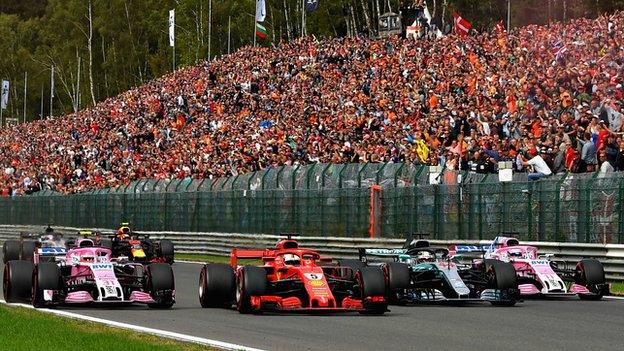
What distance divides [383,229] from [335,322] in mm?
15564

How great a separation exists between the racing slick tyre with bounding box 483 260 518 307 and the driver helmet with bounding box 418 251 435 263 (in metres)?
1.02

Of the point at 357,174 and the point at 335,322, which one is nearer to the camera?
the point at 335,322

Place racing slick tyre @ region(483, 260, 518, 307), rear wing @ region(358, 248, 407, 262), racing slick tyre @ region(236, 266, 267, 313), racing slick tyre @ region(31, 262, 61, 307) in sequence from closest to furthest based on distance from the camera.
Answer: racing slick tyre @ region(236, 266, 267, 313) → racing slick tyre @ region(31, 262, 61, 307) → racing slick tyre @ region(483, 260, 518, 307) → rear wing @ region(358, 248, 407, 262)

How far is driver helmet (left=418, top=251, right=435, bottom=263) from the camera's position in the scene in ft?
66.2

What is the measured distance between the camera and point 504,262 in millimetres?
19562

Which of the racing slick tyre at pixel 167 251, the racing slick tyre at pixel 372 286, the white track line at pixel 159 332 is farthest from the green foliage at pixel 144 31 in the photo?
the white track line at pixel 159 332

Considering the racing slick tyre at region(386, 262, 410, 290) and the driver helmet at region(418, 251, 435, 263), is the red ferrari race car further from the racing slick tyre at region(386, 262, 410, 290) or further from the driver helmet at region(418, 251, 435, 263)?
the driver helmet at region(418, 251, 435, 263)

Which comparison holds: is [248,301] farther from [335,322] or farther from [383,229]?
[383,229]

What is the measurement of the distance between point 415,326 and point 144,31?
321ft

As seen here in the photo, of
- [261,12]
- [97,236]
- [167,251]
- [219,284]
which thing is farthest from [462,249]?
[261,12]

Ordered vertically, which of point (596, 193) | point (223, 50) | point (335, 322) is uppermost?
point (223, 50)

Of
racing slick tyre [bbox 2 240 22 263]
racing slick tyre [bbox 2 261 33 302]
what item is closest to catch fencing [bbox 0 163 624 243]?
racing slick tyre [bbox 2 261 33 302]

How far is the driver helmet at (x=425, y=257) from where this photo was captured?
20175mm

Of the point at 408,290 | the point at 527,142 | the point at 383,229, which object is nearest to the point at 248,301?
the point at 408,290
